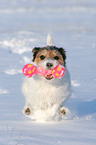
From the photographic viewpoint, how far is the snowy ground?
423 cm

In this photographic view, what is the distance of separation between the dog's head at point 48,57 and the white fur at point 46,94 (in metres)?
0.15

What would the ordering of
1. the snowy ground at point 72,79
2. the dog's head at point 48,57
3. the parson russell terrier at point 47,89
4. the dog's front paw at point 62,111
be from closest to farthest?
the snowy ground at point 72,79 → the dog's head at point 48,57 → the parson russell terrier at point 47,89 → the dog's front paw at point 62,111

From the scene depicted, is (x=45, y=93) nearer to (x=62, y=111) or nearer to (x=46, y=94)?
(x=46, y=94)

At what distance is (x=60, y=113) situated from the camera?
17.0 ft

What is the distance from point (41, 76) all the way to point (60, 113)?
0.55 metres

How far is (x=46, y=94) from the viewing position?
17.1ft

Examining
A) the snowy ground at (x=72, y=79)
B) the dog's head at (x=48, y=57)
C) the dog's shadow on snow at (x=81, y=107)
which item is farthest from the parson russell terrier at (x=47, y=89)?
the dog's shadow on snow at (x=81, y=107)

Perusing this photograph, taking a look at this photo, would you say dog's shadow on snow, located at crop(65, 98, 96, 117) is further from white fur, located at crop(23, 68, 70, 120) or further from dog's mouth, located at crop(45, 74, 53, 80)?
dog's mouth, located at crop(45, 74, 53, 80)

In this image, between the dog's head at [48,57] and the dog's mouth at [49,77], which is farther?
the dog's mouth at [49,77]

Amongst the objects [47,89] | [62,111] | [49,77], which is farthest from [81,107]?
[49,77]

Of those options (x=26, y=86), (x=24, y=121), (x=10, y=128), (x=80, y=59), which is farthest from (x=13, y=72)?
(x=10, y=128)

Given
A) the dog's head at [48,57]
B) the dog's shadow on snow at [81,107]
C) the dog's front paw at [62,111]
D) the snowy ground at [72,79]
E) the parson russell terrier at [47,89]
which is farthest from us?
the dog's shadow on snow at [81,107]

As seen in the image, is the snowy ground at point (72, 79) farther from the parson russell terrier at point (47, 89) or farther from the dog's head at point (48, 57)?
the dog's head at point (48, 57)

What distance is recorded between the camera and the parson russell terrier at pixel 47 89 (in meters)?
5.06
